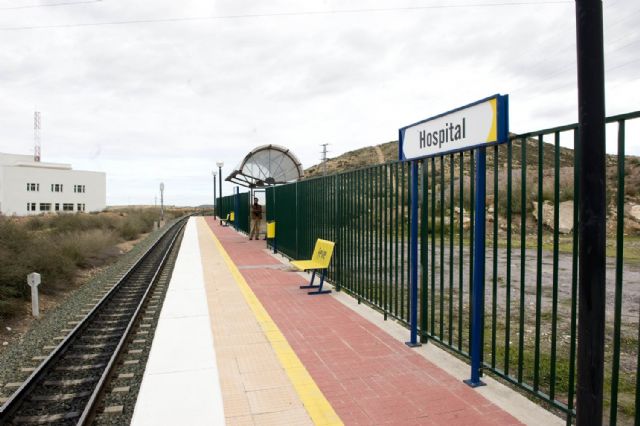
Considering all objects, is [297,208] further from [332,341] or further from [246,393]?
[246,393]

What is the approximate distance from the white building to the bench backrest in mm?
66341

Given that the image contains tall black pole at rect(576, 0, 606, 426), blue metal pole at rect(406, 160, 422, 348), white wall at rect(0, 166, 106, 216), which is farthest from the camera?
white wall at rect(0, 166, 106, 216)

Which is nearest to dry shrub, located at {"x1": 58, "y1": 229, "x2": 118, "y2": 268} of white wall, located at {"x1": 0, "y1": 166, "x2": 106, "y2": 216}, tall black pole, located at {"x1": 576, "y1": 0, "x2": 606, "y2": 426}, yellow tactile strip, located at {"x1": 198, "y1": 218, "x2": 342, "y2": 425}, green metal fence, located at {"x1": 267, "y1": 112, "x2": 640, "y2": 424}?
green metal fence, located at {"x1": 267, "y1": 112, "x2": 640, "y2": 424}

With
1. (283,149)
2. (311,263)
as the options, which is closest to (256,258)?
(311,263)

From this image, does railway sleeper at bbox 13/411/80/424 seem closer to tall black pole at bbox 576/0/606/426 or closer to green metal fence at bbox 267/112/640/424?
green metal fence at bbox 267/112/640/424

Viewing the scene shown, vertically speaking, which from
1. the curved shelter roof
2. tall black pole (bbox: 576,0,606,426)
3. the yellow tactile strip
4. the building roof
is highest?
the building roof

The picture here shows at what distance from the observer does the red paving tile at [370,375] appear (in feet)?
12.5

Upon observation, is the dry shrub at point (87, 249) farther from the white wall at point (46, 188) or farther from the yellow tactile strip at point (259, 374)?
the white wall at point (46, 188)

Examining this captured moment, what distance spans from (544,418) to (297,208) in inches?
353

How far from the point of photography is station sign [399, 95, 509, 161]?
3.99 m

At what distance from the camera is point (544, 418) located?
374 centimetres

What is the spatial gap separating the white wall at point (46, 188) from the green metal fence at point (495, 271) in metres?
70.0

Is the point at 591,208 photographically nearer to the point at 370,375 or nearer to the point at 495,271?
the point at 495,271

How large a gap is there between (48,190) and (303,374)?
81.0 m
